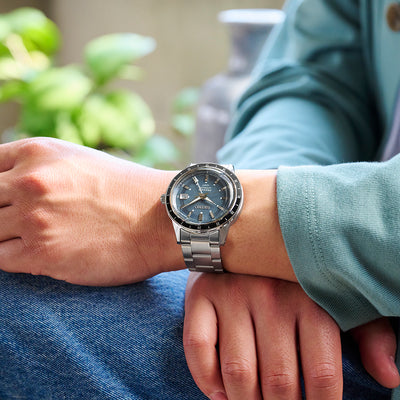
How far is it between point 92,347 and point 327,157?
449 millimetres

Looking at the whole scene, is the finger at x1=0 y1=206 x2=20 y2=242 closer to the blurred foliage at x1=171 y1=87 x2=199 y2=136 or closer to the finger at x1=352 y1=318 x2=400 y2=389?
the finger at x1=352 y1=318 x2=400 y2=389

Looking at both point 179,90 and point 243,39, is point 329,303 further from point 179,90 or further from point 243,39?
point 179,90

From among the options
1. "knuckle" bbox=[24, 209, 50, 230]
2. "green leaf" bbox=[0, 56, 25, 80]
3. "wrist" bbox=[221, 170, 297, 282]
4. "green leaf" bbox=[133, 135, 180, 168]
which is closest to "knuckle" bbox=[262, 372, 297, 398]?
"wrist" bbox=[221, 170, 297, 282]

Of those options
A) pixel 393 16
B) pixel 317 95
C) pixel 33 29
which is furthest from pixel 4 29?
pixel 393 16

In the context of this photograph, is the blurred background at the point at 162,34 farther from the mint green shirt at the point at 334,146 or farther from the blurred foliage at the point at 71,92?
the mint green shirt at the point at 334,146

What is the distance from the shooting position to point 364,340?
51 cm

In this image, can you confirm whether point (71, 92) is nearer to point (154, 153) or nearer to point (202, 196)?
point (154, 153)

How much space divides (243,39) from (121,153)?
893 mm

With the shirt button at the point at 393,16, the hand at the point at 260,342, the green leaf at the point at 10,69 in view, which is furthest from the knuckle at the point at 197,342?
the green leaf at the point at 10,69

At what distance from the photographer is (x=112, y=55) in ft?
6.32

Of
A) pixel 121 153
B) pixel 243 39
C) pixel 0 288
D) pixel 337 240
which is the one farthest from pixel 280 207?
pixel 121 153

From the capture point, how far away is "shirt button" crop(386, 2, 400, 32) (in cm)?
73

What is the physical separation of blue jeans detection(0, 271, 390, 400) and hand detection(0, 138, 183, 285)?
0.02m

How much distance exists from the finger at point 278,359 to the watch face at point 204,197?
0.40 ft
